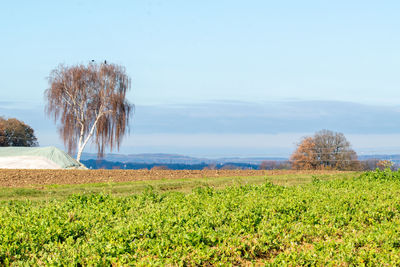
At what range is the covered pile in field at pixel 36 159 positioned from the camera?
2753cm

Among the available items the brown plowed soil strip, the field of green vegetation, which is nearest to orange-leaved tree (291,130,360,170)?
the brown plowed soil strip

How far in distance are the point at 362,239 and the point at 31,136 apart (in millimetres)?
40994

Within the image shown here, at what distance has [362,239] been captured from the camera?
7.56m

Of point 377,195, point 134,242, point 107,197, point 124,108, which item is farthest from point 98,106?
point 134,242

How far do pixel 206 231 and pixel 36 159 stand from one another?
74.1ft

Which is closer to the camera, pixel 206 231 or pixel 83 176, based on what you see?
pixel 206 231

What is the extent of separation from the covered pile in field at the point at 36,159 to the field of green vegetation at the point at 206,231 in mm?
17216

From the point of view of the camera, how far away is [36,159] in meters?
28.0

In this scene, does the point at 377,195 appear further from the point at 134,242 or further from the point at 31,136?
the point at 31,136

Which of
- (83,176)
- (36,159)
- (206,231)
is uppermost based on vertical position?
(36,159)

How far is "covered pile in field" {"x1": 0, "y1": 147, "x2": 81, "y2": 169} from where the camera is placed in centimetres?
2753

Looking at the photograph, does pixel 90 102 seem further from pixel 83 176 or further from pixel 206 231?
pixel 206 231

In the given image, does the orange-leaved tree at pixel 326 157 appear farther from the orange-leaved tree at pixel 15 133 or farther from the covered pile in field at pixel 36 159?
the orange-leaved tree at pixel 15 133

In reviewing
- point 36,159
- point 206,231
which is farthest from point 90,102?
point 206,231
